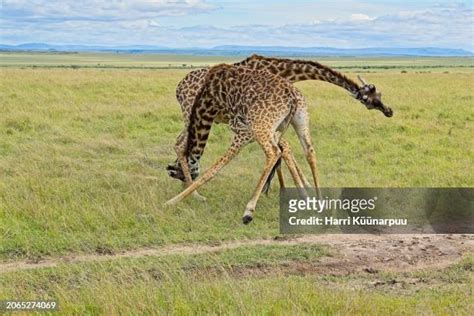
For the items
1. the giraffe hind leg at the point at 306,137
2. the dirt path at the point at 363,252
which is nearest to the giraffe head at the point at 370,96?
the giraffe hind leg at the point at 306,137

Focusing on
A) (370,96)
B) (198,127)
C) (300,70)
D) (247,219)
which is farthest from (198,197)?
(370,96)

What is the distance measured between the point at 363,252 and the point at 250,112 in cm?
201

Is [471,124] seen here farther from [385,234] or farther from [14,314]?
[14,314]

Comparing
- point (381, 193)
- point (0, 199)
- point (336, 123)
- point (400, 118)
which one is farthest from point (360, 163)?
point (0, 199)

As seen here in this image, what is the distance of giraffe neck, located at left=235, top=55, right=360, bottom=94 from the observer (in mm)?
8211

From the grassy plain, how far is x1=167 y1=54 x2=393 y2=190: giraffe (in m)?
0.34

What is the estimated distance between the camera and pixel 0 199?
7.37 m

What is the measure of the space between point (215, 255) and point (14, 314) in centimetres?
208

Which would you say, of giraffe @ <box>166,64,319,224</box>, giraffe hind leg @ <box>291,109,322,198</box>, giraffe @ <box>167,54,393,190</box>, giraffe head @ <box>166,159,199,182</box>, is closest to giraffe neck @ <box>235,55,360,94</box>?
giraffe @ <box>167,54,393,190</box>

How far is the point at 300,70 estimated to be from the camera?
833cm

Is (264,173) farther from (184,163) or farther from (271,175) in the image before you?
(184,163)

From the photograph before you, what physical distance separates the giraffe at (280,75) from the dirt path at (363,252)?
1492 mm

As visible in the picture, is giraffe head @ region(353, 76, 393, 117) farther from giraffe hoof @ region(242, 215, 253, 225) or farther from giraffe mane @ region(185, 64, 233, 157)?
giraffe hoof @ region(242, 215, 253, 225)

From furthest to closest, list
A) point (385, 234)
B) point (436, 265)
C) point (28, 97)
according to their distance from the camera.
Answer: point (28, 97)
point (385, 234)
point (436, 265)
